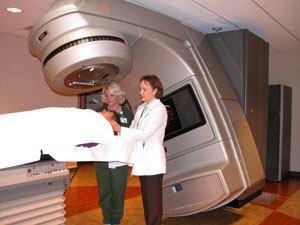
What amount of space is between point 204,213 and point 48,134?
2.11 metres

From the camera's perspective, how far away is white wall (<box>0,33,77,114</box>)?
13.4ft

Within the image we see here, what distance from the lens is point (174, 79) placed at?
253 centimetres

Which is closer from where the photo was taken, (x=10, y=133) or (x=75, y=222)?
(x=10, y=133)

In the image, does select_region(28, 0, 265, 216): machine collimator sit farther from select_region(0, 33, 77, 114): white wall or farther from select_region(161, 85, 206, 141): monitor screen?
select_region(0, 33, 77, 114): white wall

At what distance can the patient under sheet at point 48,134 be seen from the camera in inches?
52.4

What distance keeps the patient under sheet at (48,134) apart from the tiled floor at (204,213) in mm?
1489

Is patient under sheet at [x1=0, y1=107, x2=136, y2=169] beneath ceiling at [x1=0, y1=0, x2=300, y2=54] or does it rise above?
beneath

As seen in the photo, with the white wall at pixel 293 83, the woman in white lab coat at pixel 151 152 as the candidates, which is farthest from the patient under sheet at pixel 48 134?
the white wall at pixel 293 83

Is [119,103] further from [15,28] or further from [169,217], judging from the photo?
[15,28]

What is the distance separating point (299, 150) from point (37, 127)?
4.56m

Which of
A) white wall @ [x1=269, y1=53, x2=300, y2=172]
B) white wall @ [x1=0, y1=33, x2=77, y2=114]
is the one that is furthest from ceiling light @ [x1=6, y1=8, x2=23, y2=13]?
white wall @ [x1=269, y1=53, x2=300, y2=172]

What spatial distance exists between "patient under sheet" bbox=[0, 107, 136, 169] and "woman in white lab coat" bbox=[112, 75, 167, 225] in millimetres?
565

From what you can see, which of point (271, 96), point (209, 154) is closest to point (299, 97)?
point (271, 96)

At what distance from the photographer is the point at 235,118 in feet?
8.94
